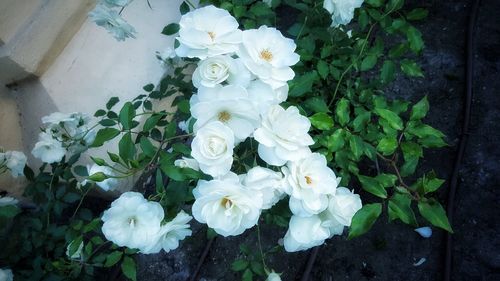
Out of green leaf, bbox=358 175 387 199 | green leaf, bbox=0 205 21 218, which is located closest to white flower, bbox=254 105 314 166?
green leaf, bbox=358 175 387 199

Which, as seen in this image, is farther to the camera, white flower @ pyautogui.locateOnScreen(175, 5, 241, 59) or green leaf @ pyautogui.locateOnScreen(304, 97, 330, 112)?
green leaf @ pyautogui.locateOnScreen(304, 97, 330, 112)

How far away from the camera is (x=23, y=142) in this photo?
1881 millimetres

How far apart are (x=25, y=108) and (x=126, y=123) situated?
111cm

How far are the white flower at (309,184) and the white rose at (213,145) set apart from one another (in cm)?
14

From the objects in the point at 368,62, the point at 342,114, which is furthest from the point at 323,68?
the point at 342,114

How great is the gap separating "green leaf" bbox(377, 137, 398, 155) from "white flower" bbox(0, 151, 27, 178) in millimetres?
1259

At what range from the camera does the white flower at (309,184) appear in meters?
0.78

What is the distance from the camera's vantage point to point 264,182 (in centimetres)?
77

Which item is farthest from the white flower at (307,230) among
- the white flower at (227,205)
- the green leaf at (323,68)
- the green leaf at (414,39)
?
the green leaf at (414,39)

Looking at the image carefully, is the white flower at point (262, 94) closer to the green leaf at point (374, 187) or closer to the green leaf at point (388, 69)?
the green leaf at point (374, 187)

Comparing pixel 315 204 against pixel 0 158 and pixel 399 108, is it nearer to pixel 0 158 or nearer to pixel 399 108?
pixel 399 108

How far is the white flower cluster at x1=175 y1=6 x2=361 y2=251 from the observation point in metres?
0.74

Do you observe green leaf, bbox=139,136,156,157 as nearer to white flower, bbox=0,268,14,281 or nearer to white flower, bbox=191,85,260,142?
white flower, bbox=191,85,260,142

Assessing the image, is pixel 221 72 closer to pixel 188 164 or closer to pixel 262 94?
pixel 262 94
